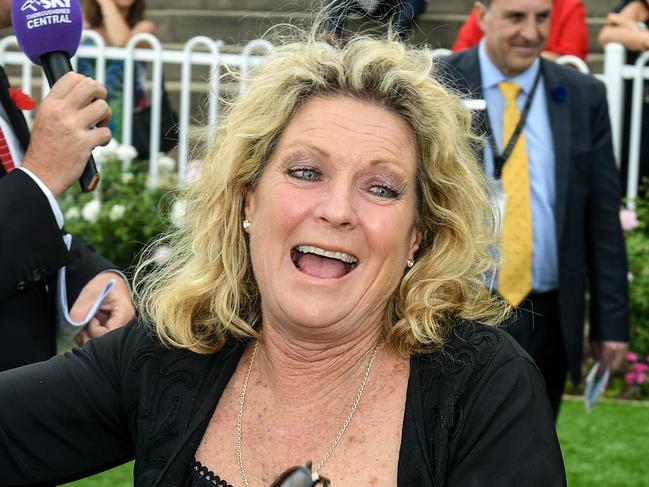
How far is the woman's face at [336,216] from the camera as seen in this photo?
2863 mm

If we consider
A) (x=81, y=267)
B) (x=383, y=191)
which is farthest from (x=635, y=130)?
(x=383, y=191)

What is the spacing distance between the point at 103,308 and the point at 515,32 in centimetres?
258

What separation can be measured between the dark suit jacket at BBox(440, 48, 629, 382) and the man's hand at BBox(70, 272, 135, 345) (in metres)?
2.07

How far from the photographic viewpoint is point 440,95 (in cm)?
310

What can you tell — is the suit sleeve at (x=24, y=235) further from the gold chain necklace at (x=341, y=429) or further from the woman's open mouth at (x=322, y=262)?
the woman's open mouth at (x=322, y=262)

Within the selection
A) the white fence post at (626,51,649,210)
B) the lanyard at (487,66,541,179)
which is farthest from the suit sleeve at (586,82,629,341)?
the white fence post at (626,51,649,210)

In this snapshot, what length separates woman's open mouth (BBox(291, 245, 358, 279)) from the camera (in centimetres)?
288

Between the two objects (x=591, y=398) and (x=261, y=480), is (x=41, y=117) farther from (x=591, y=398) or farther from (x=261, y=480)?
(x=591, y=398)

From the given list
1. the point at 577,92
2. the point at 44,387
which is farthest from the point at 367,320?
the point at 577,92

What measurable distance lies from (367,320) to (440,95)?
1.94ft

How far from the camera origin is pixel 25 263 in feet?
10.5

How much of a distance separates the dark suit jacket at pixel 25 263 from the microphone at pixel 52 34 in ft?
0.47

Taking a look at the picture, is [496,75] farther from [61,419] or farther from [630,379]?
[61,419]

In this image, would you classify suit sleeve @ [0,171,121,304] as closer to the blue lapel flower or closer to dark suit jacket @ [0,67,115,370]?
dark suit jacket @ [0,67,115,370]
